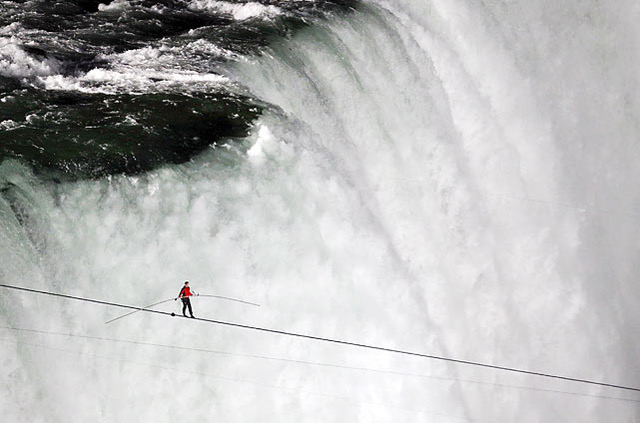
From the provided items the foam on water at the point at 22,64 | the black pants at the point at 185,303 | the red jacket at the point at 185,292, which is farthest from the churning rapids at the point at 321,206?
the red jacket at the point at 185,292

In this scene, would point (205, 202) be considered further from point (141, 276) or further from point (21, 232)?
point (21, 232)

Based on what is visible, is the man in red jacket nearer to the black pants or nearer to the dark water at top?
the black pants

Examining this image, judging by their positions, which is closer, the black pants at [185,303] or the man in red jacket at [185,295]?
the man in red jacket at [185,295]

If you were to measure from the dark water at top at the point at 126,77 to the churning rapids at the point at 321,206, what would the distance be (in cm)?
4

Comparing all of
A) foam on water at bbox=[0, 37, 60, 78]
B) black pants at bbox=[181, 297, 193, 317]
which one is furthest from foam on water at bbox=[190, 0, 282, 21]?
black pants at bbox=[181, 297, 193, 317]

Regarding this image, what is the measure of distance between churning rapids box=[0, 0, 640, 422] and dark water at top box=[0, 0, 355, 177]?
0.13 feet

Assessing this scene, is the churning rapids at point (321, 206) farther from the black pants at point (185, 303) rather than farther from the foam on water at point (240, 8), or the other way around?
the black pants at point (185, 303)

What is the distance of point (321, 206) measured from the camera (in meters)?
10.5

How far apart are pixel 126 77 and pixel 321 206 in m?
3.51

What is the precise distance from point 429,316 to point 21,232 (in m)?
5.20

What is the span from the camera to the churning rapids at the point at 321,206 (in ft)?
30.6

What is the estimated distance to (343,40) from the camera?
13.3m

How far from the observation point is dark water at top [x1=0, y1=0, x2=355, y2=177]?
10539 mm

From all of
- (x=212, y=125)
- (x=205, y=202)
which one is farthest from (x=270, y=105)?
(x=205, y=202)
